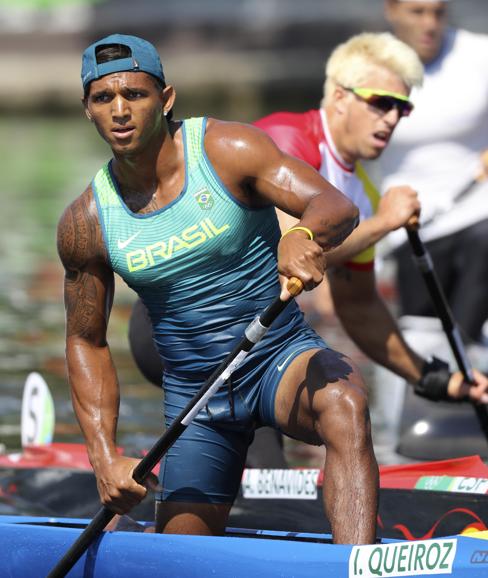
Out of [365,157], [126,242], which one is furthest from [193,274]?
[365,157]

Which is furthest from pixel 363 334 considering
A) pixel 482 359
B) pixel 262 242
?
pixel 482 359

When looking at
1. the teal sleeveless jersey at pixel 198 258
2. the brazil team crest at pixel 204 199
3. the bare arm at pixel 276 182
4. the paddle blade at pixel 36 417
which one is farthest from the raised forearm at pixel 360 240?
the paddle blade at pixel 36 417

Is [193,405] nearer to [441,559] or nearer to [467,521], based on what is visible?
[441,559]

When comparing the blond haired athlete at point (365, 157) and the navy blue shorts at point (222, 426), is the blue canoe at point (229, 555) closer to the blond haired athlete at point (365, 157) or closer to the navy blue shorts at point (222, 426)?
the navy blue shorts at point (222, 426)

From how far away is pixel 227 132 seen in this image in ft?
16.8

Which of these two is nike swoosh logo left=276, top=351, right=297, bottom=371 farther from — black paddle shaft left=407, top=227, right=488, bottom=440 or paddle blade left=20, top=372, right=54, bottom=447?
paddle blade left=20, top=372, right=54, bottom=447

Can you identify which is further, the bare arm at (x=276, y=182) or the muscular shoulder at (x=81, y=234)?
the muscular shoulder at (x=81, y=234)

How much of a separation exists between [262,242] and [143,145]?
1.81ft

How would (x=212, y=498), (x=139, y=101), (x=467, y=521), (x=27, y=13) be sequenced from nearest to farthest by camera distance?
(x=139, y=101)
(x=212, y=498)
(x=467, y=521)
(x=27, y=13)

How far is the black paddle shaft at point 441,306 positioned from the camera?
260 inches

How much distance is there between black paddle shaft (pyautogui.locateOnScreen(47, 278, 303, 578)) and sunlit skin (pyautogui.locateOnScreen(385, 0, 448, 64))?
3.92 m

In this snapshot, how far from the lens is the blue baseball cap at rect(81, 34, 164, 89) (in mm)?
5004

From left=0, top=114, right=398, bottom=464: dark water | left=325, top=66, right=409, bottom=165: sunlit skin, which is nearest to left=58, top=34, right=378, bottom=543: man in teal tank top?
left=325, top=66, right=409, bottom=165: sunlit skin

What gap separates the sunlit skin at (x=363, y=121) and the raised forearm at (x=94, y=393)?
1.56 meters
